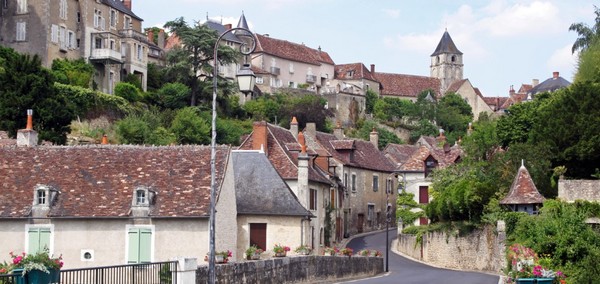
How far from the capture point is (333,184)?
56469mm

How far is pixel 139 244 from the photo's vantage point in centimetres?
3353

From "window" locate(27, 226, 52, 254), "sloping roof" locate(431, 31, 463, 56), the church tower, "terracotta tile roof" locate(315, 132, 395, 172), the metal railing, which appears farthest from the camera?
"sloping roof" locate(431, 31, 463, 56)

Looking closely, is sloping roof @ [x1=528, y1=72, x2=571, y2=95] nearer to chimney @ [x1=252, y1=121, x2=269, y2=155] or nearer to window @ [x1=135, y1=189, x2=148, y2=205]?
chimney @ [x1=252, y1=121, x2=269, y2=155]

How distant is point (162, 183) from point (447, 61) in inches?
5363

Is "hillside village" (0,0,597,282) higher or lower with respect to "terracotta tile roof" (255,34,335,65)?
lower

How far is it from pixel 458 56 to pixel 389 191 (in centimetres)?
9595

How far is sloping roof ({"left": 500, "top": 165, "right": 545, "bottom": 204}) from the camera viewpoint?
44156 millimetres

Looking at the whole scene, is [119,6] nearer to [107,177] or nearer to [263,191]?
[263,191]

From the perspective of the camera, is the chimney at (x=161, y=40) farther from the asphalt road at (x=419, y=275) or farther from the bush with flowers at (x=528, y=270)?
the bush with flowers at (x=528, y=270)

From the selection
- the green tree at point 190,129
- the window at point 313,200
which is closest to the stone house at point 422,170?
the green tree at point 190,129

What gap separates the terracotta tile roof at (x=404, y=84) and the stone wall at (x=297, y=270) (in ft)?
315

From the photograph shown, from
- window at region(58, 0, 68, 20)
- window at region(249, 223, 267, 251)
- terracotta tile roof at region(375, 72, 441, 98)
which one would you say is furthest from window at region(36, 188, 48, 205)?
terracotta tile roof at region(375, 72, 441, 98)

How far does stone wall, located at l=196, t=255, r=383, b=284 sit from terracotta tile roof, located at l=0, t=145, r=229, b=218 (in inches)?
130

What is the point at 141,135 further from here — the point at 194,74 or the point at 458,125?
the point at 458,125
